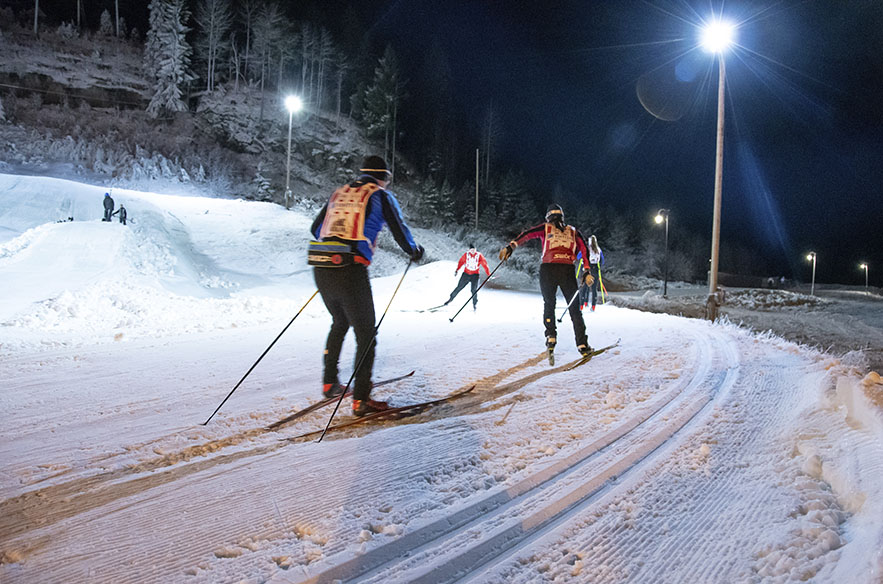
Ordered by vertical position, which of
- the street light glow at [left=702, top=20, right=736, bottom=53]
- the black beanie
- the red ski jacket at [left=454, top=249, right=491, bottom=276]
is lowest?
the red ski jacket at [left=454, top=249, right=491, bottom=276]

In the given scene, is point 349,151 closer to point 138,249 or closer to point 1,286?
point 138,249

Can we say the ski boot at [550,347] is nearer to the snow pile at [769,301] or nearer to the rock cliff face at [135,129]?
the snow pile at [769,301]

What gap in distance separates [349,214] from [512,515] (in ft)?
8.30

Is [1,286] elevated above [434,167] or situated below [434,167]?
below

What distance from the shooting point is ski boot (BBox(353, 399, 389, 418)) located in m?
3.54

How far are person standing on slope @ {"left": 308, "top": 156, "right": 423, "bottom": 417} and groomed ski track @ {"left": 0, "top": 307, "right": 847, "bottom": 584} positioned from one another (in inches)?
22.3

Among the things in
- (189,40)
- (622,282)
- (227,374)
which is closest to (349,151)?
(189,40)

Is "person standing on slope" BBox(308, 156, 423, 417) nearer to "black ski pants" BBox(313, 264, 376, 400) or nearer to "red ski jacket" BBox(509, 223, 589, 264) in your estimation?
"black ski pants" BBox(313, 264, 376, 400)

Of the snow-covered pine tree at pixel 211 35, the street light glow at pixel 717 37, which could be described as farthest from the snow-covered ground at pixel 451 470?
the snow-covered pine tree at pixel 211 35

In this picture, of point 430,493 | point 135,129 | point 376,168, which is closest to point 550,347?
point 376,168

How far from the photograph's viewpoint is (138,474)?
2.50 m

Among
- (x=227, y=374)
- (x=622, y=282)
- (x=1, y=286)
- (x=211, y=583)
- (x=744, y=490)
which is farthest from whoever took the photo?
(x=622, y=282)

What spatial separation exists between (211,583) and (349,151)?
181ft

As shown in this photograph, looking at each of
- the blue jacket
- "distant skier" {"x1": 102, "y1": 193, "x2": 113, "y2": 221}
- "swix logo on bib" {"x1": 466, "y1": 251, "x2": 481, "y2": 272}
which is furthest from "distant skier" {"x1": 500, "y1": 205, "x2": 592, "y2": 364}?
"distant skier" {"x1": 102, "y1": 193, "x2": 113, "y2": 221}
